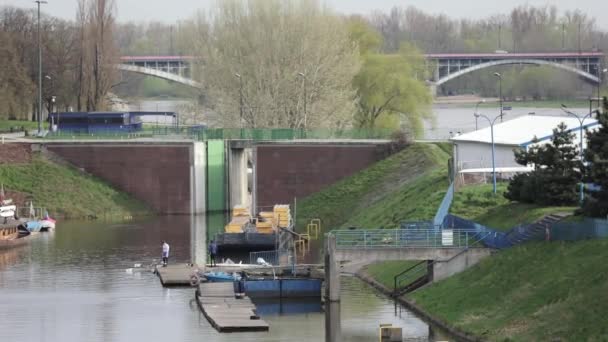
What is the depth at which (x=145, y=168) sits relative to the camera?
Result: 4031 inches

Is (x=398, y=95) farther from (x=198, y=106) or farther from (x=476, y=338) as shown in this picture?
(x=476, y=338)

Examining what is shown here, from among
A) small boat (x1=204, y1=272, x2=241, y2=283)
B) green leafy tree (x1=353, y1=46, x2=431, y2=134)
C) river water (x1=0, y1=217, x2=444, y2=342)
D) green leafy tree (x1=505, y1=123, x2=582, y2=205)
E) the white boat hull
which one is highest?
green leafy tree (x1=353, y1=46, x2=431, y2=134)

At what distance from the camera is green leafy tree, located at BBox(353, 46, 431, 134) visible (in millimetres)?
114750

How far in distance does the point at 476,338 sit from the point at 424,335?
298cm

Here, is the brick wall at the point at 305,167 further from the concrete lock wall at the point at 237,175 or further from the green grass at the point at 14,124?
the green grass at the point at 14,124

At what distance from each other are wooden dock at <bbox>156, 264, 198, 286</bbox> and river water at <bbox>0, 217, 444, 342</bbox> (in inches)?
17.0

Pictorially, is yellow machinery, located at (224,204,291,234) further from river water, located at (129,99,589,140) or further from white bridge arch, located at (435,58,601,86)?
white bridge arch, located at (435,58,601,86)

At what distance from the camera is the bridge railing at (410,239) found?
5722cm

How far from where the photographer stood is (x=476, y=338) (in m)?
47.5

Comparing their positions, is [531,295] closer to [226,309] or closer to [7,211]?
[226,309]

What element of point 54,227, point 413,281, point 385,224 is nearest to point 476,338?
point 413,281

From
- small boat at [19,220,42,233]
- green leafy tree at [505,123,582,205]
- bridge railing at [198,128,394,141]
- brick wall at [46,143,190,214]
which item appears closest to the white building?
green leafy tree at [505,123,582,205]

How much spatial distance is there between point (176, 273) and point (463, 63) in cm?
10046

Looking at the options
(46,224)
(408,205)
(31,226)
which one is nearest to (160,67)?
(46,224)
